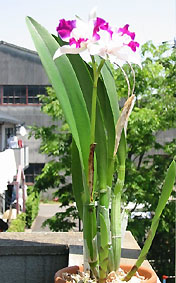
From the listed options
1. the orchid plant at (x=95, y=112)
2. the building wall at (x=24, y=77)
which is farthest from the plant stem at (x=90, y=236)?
the building wall at (x=24, y=77)

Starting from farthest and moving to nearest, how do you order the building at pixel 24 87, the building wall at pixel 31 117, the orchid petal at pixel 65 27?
the building at pixel 24 87 → the building wall at pixel 31 117 → the orchid petal at pixel 65 27

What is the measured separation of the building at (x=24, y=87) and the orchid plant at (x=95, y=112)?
1404cm

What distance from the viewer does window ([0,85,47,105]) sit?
1548 centimetres

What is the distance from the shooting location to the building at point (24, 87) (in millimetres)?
15156

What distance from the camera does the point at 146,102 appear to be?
19.9 ft

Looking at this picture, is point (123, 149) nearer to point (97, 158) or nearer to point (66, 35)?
point (97, 158)

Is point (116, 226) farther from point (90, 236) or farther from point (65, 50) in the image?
point (65, 50)

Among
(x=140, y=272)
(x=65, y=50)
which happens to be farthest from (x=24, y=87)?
(x=65, y=50)

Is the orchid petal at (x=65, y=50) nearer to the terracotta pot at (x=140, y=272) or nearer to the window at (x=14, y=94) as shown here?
the terracotta pot at (x=140, y=272)

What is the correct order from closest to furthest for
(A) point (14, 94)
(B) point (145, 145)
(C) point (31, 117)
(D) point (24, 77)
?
(B) point (145, 145) → (C) point (31, 117) → (D) point (24, 77) → (A) point (14, 94)

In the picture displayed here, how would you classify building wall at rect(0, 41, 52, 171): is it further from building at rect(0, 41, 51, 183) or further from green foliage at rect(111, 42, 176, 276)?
green foliage at rect(111, 42, 176, 276)

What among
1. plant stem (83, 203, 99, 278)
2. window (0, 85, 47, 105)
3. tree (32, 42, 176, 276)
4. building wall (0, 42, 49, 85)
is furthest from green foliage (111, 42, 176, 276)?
window (0, 85, 47, 105)

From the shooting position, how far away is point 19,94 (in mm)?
15539

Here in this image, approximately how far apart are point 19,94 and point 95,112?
14851 millimetres
